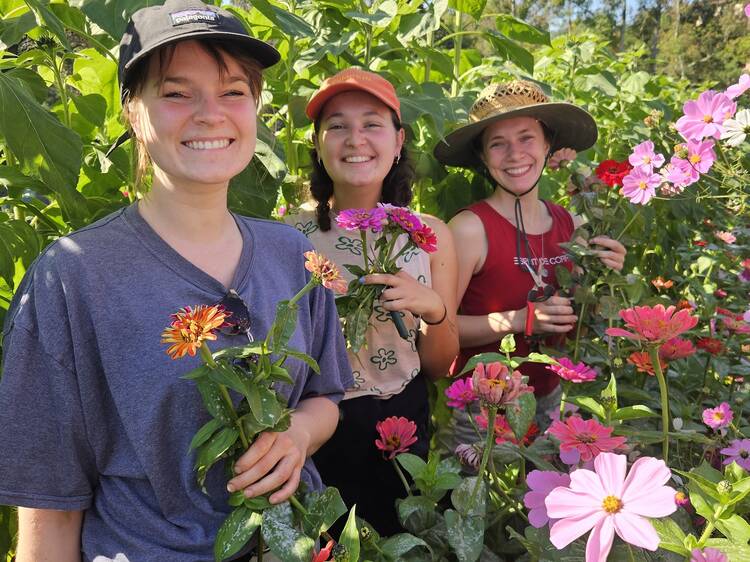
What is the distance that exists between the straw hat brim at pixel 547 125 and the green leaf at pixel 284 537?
121cm

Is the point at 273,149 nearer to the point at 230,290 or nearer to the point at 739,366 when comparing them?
the point at 230,290

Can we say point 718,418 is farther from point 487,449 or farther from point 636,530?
point 636,530

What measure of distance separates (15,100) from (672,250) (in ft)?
7.99

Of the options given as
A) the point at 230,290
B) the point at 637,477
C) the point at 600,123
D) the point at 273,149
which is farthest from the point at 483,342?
the point at 600,123

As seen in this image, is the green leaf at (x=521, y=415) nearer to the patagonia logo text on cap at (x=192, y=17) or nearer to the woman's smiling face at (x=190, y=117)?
the woman's smiling face at (x=190, y=117)

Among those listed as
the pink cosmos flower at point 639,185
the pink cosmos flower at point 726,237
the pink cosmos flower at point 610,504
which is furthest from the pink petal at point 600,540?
the pink cosmos flower at point 726,237

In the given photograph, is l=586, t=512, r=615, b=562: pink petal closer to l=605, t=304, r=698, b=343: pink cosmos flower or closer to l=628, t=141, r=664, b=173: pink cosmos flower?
l=605, t=304, r=698, b=343: pink cosmos flower

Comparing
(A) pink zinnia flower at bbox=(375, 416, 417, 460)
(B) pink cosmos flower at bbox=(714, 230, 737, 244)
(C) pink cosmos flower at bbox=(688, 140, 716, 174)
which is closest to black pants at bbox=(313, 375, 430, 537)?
(A) pink zinnia flower at bbox=(375, 416, 417, 460)

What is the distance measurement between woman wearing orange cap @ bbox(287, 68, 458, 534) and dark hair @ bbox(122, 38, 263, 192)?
49 centimetres

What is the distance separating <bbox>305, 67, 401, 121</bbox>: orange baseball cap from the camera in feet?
4.85

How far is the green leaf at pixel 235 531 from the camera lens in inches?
31.0

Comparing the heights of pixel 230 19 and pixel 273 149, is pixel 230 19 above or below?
above

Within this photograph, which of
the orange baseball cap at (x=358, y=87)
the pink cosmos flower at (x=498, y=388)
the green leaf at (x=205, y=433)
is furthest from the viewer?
the orange baseball cap at (x=358, y=87)

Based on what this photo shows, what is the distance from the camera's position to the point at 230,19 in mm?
956
